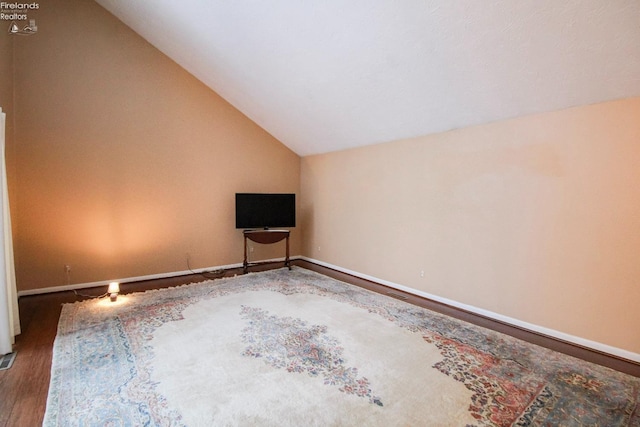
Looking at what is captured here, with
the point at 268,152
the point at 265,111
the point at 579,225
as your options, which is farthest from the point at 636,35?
the point at 268,152

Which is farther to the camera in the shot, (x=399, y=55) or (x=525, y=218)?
(x=525, y=218)

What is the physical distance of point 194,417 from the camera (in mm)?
1550

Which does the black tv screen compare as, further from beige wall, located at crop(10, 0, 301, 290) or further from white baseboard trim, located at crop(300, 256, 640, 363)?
white baseboard trim, located at crop(300, 256, 640, 363)

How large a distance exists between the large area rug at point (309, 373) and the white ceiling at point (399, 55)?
213 centimetres

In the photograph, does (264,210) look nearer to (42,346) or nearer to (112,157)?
(112,157)

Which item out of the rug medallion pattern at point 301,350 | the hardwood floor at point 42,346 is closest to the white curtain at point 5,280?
the hardwood floor at point 42,346

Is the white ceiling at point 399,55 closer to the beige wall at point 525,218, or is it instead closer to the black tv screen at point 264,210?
the beige wall at point 525,218

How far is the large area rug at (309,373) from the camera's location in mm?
1593

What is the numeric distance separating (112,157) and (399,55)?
12.3 feet

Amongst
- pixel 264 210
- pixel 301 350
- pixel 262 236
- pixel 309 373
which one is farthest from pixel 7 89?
pixel 309 373

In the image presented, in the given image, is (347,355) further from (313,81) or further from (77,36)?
(77,36)

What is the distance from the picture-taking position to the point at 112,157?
3.87m

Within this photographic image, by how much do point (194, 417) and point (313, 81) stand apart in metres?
3.28

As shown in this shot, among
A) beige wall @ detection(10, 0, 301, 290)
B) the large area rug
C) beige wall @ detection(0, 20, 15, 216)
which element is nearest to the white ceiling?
beige wall @ detection(10, 0, 301, 290)
